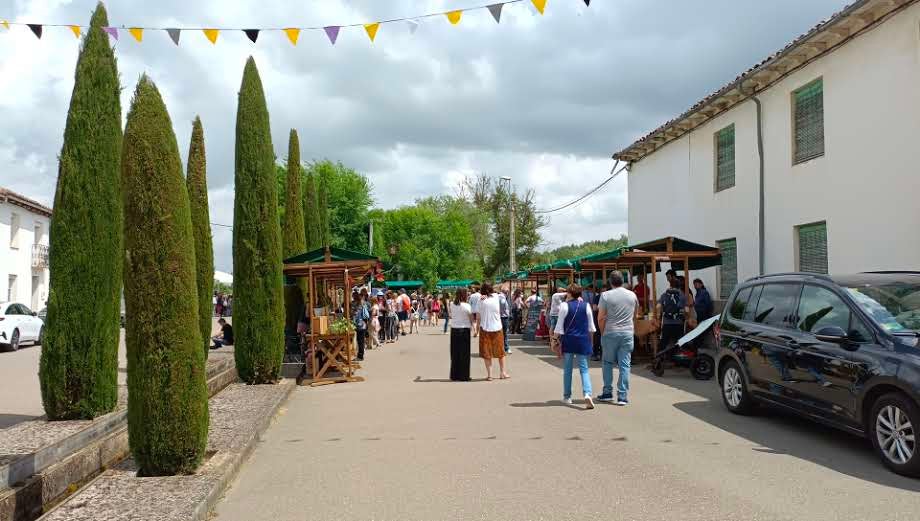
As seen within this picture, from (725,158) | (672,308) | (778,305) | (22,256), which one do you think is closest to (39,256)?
(22,256)

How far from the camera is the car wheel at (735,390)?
8883mm

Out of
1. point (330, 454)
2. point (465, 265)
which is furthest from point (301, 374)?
point (465, 265)

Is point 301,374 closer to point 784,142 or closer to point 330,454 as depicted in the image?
point 330,454

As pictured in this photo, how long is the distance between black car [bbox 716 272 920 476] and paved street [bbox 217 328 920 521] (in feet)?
1.20

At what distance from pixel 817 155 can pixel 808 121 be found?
84 centimetres

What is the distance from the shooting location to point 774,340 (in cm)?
823

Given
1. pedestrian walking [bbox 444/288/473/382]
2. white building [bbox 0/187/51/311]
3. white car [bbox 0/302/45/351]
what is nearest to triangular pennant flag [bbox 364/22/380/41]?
pedestrian walking [bbox 444/288/473/382]

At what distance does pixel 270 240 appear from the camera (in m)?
12.4

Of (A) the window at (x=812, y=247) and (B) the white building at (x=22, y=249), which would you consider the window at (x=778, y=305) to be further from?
(B) the white building at (x=22, y=249)

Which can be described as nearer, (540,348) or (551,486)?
(551,486)

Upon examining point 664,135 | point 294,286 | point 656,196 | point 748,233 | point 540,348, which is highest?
point 664,135

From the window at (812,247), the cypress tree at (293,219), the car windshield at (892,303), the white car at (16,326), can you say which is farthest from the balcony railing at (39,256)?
the car windshield at (892,303)

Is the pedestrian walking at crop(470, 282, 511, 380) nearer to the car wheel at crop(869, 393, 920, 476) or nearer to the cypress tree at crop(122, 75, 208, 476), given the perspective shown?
the car wheel at crop(869, 393, 920, 476)

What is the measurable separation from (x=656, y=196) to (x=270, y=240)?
13473 mm
